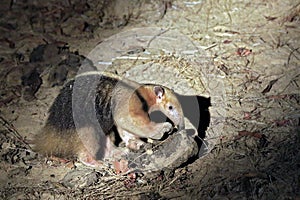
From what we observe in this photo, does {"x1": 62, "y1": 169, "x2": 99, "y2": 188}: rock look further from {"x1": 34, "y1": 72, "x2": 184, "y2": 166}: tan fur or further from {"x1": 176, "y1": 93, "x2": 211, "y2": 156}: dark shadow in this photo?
{"x1": 176, "y1": 93, "x2": 211, "y2": 156}: dark shadow

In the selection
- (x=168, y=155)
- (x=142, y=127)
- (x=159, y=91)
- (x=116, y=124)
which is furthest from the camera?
(x=116, y=124)

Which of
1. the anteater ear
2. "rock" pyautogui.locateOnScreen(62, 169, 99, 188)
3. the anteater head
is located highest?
the anteater ear

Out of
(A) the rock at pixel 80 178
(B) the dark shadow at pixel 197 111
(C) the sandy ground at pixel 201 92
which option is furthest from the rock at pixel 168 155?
(A) the rock at pixel 80 178

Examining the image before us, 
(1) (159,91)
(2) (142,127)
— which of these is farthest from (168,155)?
(1) (159,91)

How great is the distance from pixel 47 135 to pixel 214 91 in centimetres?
193

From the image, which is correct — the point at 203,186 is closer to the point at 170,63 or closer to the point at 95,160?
the point at 95,160

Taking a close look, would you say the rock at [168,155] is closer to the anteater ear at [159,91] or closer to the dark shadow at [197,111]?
the dark shadow at [197,111]

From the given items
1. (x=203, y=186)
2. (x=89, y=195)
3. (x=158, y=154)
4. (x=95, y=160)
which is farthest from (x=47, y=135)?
(x=203, y=186)

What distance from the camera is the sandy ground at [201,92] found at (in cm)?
398

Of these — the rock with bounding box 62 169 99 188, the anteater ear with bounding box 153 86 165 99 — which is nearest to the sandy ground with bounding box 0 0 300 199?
the rock with bounding box 62 169 99 188

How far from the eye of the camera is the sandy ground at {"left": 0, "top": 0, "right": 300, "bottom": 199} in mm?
3982

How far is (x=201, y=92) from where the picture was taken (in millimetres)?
5262

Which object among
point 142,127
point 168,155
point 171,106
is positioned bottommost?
point 168,155

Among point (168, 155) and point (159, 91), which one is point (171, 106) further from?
point (168, 155)
